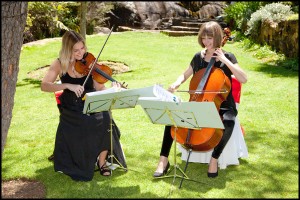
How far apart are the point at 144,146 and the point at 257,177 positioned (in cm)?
168

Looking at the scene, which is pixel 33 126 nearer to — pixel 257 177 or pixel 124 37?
pixel 257 177

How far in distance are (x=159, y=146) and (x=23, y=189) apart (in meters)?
2.01

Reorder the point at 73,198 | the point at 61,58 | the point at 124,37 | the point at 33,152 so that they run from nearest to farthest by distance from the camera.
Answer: the point at 73,198 < the point at 61,58 < the point at 33,152 < the point at 124,37

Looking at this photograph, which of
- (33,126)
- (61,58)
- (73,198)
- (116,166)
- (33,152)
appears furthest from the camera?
(33,126)

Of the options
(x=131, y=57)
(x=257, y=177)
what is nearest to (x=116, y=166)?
(x=257, y=177)

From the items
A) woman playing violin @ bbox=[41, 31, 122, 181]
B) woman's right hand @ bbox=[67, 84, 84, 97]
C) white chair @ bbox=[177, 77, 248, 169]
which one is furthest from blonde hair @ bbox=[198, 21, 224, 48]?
woman's right hand @ bbox=[67, 84, 84, 97]

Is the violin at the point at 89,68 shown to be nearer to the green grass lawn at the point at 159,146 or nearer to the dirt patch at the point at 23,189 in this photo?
the green grass lawn at the point at 159,146

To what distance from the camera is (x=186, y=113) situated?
368 cm

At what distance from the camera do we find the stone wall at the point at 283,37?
1131 cm

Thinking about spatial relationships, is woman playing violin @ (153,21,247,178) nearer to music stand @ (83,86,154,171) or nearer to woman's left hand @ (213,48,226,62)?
woman's left hand @ (213,48,226,62)

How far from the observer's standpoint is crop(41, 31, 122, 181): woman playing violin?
4410 mm

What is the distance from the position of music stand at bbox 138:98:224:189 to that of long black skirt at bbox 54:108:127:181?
81cm

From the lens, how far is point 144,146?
567 cm

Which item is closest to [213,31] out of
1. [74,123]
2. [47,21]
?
[74,123]
